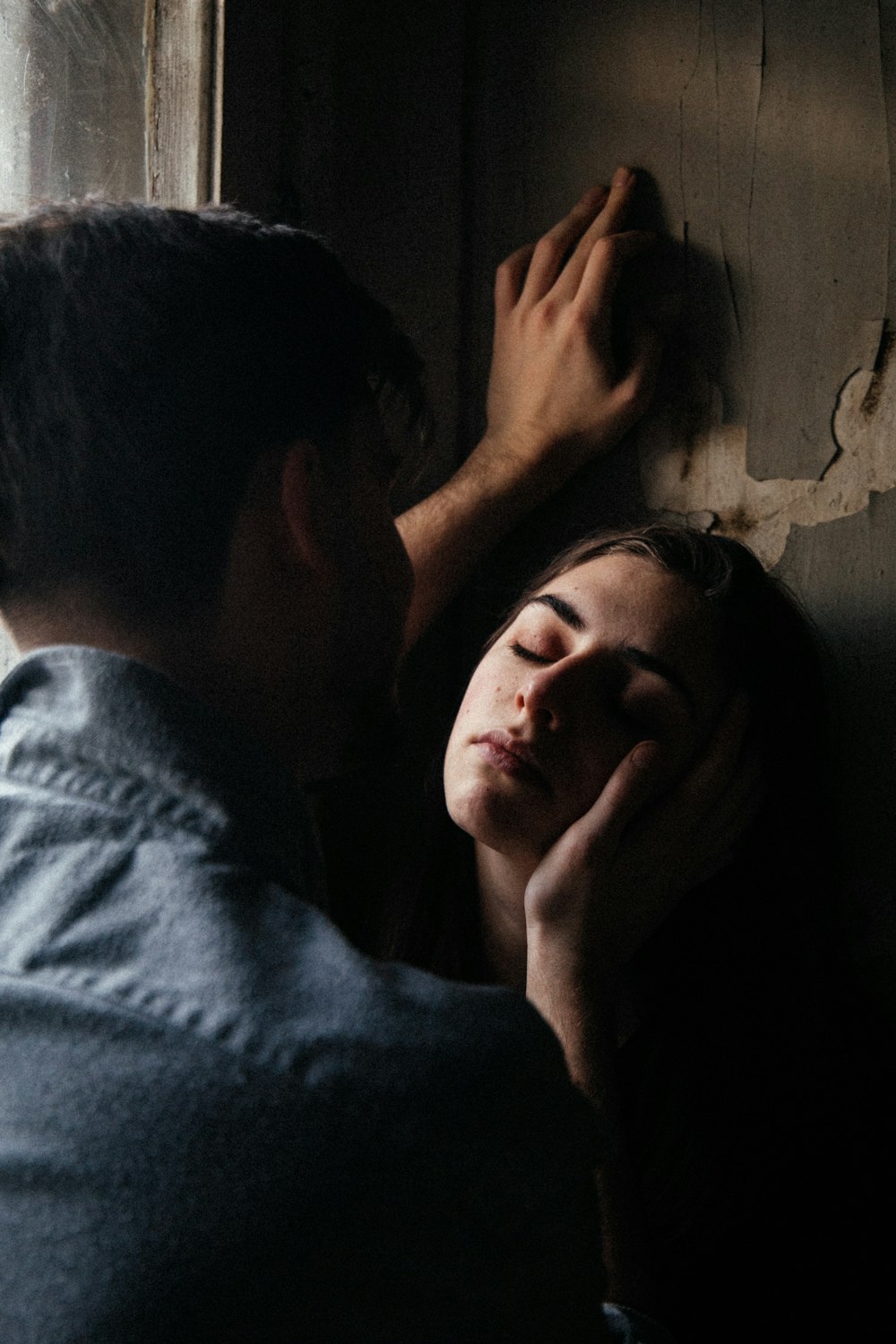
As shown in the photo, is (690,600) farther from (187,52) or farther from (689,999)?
(187,52)

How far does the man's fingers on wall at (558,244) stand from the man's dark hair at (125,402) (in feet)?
3.00

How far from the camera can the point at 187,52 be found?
1622mm

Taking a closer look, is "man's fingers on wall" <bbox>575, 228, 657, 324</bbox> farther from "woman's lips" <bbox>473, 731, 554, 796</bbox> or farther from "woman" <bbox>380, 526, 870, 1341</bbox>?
"woman's lips" <bbox>473, 731, 554, 796</bbox>

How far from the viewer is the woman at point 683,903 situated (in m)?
1.37

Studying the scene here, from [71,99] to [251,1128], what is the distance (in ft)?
4.66

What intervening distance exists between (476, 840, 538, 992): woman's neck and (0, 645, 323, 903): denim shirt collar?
2.48ft

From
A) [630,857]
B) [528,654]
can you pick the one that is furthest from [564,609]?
[630,857]

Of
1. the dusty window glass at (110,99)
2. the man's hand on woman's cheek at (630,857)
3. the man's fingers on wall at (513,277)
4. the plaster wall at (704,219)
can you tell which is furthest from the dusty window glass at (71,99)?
the man's hand on woman's cheek at (630,857)

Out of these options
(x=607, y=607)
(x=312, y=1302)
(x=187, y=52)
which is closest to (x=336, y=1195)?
(x=312, y=1302)

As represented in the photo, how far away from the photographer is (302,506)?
100 centimetres

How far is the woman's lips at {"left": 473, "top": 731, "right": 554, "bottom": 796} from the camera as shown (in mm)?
1434

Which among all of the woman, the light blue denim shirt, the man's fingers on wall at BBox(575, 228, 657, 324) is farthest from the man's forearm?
the light blue denim shirt

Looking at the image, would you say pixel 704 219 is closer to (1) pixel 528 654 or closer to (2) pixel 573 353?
(2) pixel 573 353

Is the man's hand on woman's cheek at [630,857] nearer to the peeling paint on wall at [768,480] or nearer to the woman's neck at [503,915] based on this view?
the woman's neck at [503,915]
